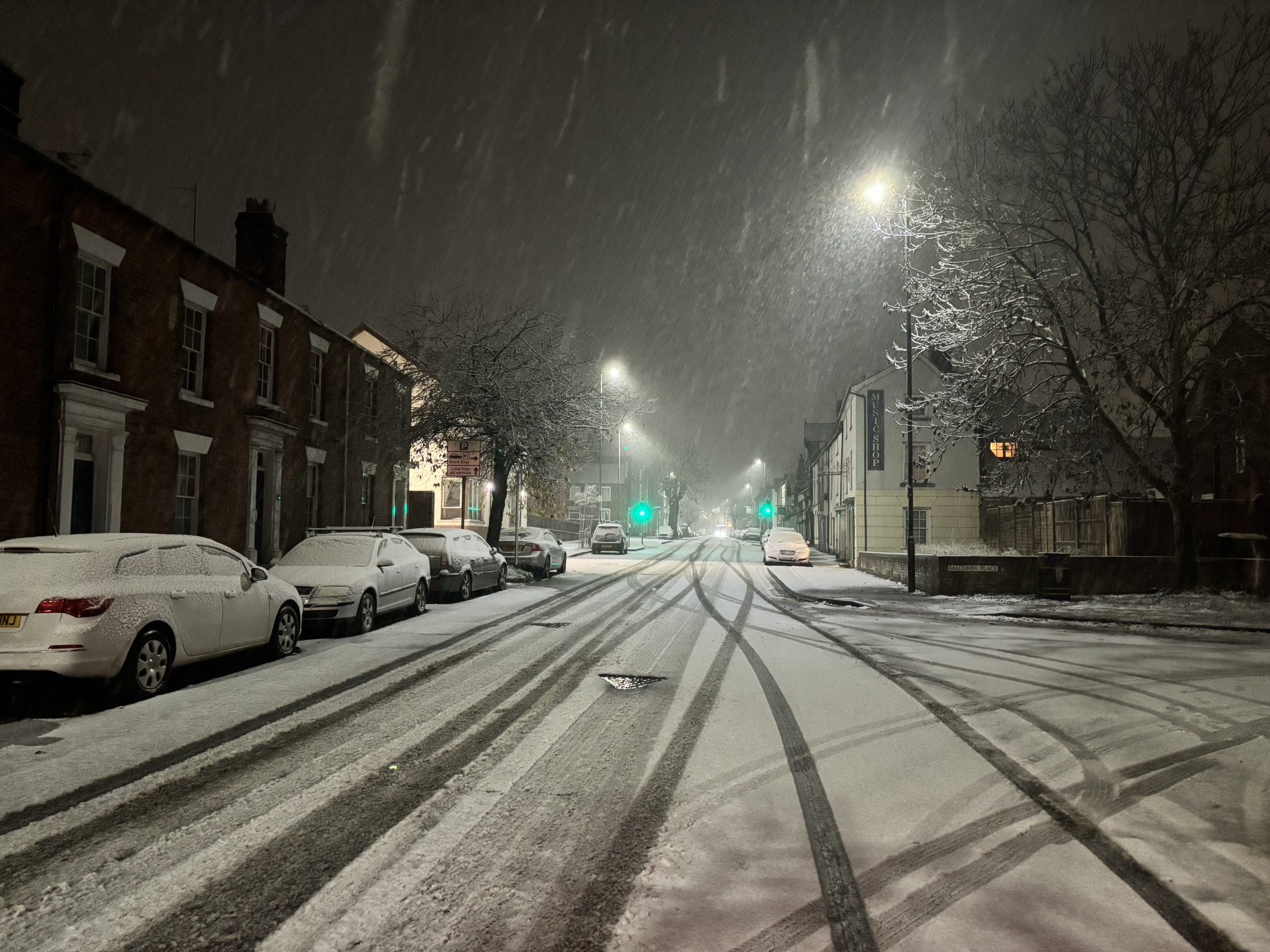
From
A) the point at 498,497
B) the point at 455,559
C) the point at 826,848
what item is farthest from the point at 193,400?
the point at 826,848

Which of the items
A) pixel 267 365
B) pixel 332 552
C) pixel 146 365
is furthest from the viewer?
pixel 267 365

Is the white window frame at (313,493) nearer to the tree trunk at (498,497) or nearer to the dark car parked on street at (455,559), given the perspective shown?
the tree trunk at (498,497)

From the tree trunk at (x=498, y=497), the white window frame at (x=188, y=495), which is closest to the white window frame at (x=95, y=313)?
the white window frame at (x=188, y=495)

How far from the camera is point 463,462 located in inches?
915

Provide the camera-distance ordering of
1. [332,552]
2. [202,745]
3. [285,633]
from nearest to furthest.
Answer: [202,745]
[285,633]
[332,552]

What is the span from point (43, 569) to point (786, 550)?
3070 centimetres

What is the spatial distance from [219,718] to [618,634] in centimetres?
643

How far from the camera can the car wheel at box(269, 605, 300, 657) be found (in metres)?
9.87

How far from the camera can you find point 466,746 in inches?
236

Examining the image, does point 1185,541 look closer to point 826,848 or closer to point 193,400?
point 826,848

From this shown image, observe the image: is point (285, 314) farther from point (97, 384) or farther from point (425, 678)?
point (425, 678)

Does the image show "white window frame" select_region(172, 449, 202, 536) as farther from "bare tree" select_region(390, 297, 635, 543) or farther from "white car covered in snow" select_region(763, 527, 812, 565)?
"white car covered in snow" select_region(763, 527, 812, 565)

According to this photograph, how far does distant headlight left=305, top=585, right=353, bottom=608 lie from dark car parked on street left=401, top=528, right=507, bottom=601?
4.07 meters

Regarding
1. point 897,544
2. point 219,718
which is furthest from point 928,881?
point 897,544
